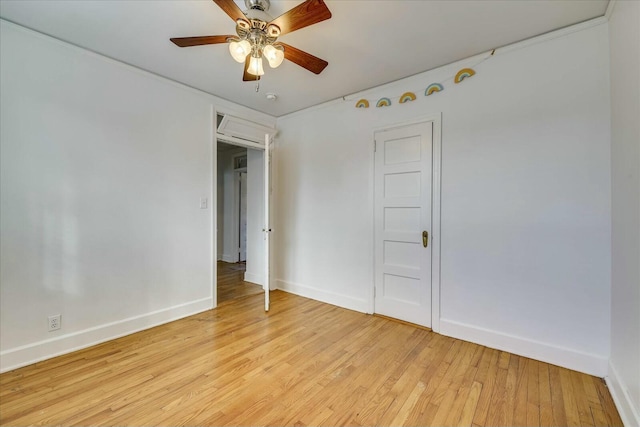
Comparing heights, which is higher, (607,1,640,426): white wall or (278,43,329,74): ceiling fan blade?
(278,43,329,74): ceiling fan blade

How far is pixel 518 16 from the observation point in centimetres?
197

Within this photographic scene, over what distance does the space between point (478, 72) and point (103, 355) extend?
4073 mm

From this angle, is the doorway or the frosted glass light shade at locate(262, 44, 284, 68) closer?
the frosted glass light shade at locate(262, 44, 284, 68)

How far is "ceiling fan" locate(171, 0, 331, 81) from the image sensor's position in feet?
5.05

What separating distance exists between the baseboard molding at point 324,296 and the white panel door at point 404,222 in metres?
0.22

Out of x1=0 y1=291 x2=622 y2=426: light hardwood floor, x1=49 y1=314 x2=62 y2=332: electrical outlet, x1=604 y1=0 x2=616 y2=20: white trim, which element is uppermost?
x1=604 y1=0 x2=616 y2=20: white trim

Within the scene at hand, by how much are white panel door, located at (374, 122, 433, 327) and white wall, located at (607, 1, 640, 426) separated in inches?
49.8

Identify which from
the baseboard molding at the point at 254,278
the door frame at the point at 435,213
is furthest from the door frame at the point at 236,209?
the door frame at the point at 435,213

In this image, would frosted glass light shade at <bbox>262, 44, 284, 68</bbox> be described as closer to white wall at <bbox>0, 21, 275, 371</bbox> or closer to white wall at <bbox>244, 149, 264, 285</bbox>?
white wall at <bbox>0, 21, 275, 371</bbox>

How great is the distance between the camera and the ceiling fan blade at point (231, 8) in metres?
1.47

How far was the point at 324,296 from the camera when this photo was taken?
360 centimetres

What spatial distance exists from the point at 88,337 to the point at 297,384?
1.96 metres

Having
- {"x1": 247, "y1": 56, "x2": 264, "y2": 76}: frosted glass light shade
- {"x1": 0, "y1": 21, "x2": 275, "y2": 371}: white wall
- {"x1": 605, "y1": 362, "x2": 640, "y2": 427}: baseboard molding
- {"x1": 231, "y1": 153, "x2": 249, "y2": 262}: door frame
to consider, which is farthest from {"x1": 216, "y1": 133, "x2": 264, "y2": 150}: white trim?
{"x1": 605, "y1": 362, "x2": 640, "y2": 427}: baseboard molding

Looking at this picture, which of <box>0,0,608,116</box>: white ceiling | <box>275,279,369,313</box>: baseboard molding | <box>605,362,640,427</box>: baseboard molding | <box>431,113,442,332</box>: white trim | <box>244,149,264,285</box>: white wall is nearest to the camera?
<box>605,362,640,427</box>: baseboard molding
